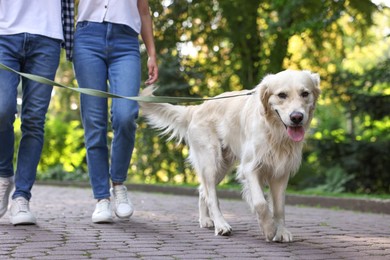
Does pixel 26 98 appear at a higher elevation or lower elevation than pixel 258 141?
higher

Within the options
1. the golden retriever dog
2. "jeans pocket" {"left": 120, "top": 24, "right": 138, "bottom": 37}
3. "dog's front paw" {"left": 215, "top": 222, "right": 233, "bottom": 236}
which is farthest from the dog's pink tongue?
"jeans pocket" {"left": 120, "top": 24, "right": 138, "bottom": 37}

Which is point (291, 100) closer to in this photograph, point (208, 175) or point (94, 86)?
point (208, 175)

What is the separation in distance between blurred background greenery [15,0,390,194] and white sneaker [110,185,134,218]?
20.7 feet

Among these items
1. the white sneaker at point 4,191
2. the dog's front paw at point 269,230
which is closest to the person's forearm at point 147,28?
the white sneaker at point 4,191

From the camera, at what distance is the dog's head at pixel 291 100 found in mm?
4777

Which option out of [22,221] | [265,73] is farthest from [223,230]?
[265,73]

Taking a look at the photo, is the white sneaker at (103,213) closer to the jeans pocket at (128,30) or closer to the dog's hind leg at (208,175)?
the dog's hind leg at (208,175)

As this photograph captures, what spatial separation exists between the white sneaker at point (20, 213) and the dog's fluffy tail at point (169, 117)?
146 centimetres

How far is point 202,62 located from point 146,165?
294 cm

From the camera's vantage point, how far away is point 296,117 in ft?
15.5

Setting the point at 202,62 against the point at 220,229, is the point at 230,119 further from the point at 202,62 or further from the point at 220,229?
the point at 202,62

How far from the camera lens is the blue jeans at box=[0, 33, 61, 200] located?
5098mm

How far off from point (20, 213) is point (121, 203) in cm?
88

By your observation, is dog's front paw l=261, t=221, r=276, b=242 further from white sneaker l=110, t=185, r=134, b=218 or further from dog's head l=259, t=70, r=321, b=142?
white sneaker l=110, t=185, r=134, b=218
